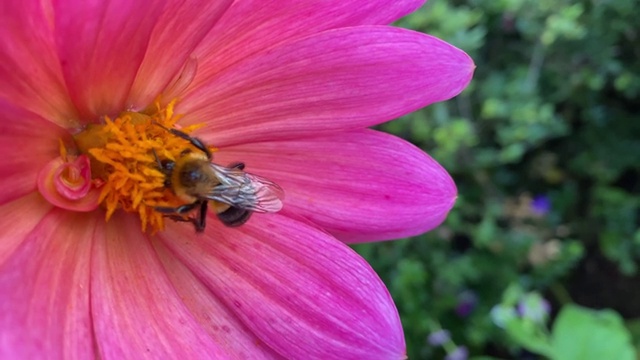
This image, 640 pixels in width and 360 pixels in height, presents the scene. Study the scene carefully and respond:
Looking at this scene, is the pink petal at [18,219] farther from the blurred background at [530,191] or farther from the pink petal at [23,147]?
the blurred background at [530,191]

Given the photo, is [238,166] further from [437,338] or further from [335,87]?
[437,338]

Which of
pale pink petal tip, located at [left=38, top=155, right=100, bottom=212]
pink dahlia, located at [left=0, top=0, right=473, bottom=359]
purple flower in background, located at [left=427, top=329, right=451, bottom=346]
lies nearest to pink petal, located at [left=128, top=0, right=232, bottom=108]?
pink dahlia, located at [left=0, top=0, right=473, bottom=359]

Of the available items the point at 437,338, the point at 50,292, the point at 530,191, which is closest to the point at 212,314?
the point at 50,292

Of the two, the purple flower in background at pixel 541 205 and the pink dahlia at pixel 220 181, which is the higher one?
the pink dahlia at pixel 220 181

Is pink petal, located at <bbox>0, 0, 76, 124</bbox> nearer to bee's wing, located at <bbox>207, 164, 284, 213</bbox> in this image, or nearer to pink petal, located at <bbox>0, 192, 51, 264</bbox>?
pink petal, located at <bbox>0, 192, 51, 264</bbox>

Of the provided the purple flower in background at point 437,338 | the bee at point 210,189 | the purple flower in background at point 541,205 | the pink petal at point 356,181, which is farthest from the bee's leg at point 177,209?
the purple flower in background at point 541,205

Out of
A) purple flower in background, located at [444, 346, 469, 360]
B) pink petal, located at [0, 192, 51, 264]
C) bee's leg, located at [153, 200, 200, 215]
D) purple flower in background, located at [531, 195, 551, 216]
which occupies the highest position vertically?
pink petal, located at [0, 192, 51, 264]
